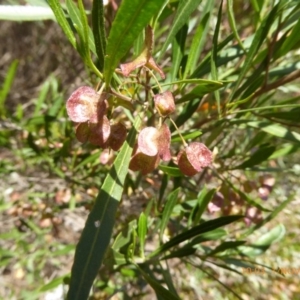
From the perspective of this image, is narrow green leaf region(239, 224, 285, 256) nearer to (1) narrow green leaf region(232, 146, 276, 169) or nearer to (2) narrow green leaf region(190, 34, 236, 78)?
(1) narrow green leaf region(232, 146, 276, 169)

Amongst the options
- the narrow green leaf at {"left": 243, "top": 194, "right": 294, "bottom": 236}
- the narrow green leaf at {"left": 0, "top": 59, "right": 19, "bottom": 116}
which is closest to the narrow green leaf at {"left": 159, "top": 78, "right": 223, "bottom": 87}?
the narrow green leaf at {"left": 243, "top": 194, "right": 294, "bottom": 236}

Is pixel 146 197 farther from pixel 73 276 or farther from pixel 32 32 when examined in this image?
pixel 32 32

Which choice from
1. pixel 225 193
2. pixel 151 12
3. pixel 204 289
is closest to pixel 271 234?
pixel 225 193

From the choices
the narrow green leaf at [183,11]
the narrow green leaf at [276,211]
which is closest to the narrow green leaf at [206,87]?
the narrow green leaf at [183,11]

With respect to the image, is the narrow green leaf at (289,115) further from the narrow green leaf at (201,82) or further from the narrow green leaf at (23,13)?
the narrow green leaf at (23,13)

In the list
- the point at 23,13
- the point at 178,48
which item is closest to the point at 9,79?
the point at 23,13
